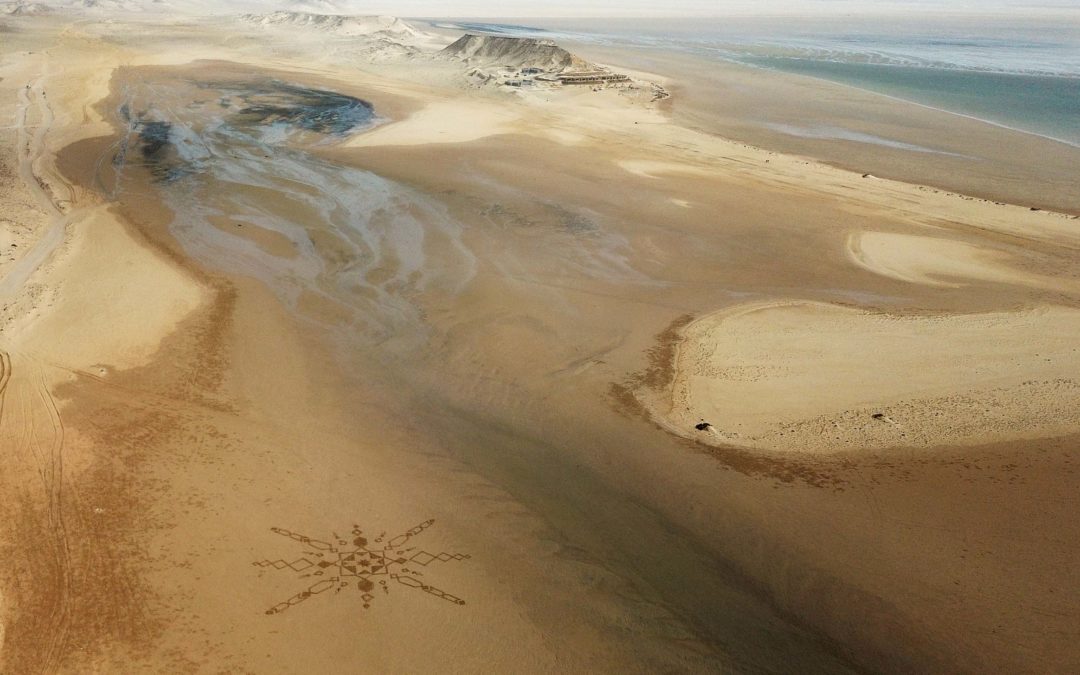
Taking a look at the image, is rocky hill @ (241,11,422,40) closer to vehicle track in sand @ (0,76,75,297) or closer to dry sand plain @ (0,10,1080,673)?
vehicle track in sand @ (0,76,75,297)

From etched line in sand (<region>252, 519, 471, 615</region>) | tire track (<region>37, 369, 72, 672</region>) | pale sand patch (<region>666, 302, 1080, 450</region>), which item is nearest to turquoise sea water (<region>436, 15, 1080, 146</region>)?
pale sand patch (<region>666, 302, 1080, 450</region>)

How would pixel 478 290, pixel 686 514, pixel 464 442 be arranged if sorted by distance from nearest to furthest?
1. pixel 686 514
2. pixel 464 442
3. pixel 478 290

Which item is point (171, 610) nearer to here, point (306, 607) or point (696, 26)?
point (306, 607)

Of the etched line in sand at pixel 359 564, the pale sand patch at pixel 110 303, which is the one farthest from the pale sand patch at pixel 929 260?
the pale sand patch at pixel 110 303

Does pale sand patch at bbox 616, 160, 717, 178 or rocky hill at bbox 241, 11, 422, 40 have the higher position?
rocky hill at bbox 241, 11, 422, 40

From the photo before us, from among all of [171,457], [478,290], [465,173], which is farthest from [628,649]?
[465,173]

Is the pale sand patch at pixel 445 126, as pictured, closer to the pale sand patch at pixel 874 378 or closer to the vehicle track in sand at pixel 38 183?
the vehicle track in sand at pixel 38 183
